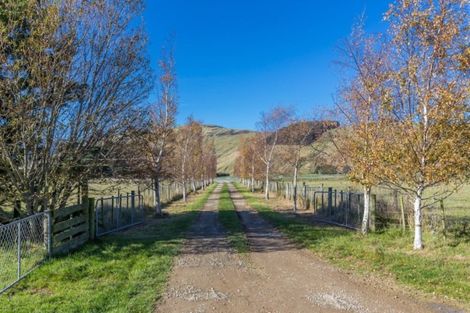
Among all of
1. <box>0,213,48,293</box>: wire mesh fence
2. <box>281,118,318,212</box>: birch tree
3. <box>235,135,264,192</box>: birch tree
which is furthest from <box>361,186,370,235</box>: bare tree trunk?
<box>235,135,264,192</box>: birch tree

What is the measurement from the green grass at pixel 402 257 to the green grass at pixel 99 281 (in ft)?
14.4

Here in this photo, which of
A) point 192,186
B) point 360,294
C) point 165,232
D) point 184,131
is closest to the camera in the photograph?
point 360,294

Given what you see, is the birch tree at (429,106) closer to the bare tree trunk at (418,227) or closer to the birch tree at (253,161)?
the bare tree trunk at (418,227)

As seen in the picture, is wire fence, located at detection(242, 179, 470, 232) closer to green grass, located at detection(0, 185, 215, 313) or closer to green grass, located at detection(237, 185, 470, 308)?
green grass, located at detection(237, 185, 470, 308)

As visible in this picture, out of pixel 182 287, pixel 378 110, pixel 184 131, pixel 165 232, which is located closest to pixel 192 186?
pixel 184 131

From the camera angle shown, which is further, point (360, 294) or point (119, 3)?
point (119, 3)

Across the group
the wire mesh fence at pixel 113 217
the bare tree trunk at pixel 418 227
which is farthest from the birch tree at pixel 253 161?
the bare tree trunk at pixel 418 227

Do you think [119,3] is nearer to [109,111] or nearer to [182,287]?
[109,111]

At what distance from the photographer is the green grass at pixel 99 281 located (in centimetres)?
667

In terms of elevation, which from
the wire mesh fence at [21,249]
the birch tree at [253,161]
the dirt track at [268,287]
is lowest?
the dirt track at [268,287]

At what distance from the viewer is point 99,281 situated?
832cm

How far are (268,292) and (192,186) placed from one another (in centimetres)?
5125

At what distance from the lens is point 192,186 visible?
58.3 meters

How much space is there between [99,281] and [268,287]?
336 centimetres
